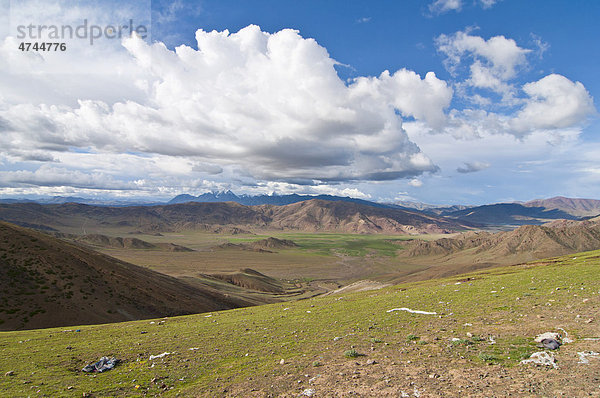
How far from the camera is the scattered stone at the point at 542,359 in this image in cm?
1013

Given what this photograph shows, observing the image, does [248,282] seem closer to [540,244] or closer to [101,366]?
[101,366]

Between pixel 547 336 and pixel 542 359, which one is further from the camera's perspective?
pixel 547 336

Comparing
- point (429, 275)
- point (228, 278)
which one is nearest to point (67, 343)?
point (228, 278)

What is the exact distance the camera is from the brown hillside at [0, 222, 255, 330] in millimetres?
39281

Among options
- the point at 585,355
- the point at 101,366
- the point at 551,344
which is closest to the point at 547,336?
the point at 551,344

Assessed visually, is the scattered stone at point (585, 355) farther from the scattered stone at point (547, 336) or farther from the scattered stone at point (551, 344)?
the scattered stone at point (547, 336)

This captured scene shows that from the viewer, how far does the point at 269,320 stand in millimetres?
26141

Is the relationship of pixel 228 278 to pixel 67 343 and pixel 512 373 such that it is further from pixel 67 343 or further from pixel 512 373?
pixel 512 373

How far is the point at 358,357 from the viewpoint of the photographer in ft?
43.5

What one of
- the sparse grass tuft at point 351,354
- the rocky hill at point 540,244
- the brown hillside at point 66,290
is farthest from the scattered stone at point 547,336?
the rocky hill at point 540,244

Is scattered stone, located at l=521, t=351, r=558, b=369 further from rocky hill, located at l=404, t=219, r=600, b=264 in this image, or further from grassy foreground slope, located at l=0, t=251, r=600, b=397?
rocky hill, located at l=404, t=219, r=600, b=264

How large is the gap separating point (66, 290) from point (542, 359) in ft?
187

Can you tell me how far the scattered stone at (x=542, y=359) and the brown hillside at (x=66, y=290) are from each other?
49.2 m

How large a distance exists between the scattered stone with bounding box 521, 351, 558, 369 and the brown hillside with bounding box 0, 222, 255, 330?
1939 inches
